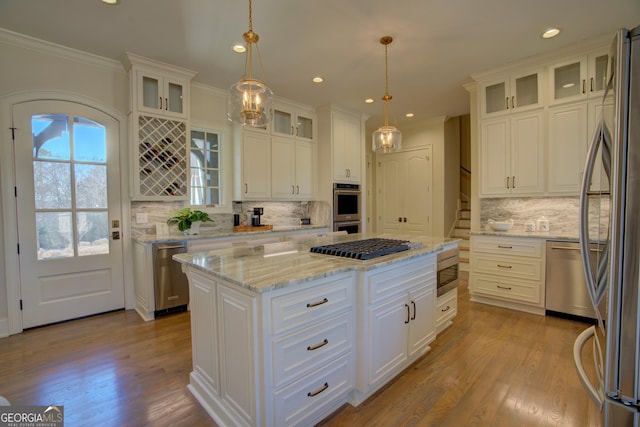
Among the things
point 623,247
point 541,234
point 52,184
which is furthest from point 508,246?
point 52,184

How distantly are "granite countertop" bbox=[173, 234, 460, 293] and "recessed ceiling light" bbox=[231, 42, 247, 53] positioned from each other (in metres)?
2.17

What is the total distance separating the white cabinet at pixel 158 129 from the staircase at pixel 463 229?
4.73 metres

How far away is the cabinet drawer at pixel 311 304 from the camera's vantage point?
1.43 meters

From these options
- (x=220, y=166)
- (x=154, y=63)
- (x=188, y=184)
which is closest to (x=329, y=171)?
(x=220, y=166)

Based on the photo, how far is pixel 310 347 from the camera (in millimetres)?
1571

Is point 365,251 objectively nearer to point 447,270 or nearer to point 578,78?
point 447,270

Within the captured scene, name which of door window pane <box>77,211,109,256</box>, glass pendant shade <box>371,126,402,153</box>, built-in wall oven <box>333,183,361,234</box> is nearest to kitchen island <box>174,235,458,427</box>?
glass pendant shade <box>371,126,402,153</box>

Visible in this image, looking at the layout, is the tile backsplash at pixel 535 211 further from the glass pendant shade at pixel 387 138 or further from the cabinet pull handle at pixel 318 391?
the cabinet pull handle at pixel 318 391

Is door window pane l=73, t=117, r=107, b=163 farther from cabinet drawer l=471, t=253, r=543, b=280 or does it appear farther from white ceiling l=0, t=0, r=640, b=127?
cabinet drawer l=471, t=253, r=543, b=280

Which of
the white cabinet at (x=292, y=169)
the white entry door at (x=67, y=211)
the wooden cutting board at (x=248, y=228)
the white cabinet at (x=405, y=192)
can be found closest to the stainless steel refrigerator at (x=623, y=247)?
the wooden cutting board at (x=248, y=228)

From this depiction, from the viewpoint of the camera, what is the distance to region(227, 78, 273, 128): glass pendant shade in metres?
2.12

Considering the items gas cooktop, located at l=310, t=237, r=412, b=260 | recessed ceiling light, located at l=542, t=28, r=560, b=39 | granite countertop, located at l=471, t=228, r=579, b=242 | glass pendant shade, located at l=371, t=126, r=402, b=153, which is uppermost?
recessed ceiling light, located at l=542, t=28, r=560, b=39

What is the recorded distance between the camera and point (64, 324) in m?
3.13

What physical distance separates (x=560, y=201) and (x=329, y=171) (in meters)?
3.20
